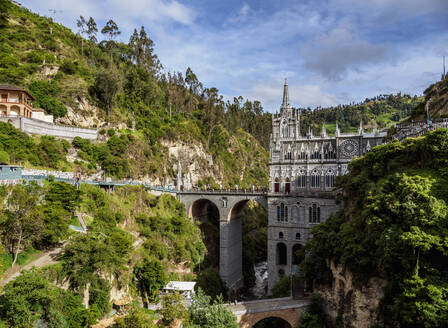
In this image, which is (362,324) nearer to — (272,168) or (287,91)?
(272,168)

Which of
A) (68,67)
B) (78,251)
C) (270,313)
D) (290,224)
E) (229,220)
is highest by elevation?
(68,67)

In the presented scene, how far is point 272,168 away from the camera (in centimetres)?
5244

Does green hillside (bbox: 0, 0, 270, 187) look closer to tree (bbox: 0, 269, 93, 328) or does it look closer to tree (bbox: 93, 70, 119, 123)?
tree (bbox: 93, 70, 119, 123)

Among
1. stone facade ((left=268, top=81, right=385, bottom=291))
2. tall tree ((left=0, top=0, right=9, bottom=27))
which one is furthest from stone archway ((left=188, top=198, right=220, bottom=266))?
tall tree ((left=0, top=0, right=9, bottom=27))

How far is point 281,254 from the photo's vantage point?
169ft

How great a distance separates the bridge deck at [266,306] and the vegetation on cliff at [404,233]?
4.00 m

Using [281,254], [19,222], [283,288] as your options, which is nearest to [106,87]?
[19,222]

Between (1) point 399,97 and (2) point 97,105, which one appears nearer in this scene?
(2) point 97,105

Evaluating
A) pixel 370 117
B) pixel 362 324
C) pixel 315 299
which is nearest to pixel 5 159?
pixel 315 299

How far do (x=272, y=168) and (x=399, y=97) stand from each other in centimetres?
16862

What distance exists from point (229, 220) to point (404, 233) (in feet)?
116

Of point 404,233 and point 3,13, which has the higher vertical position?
point 3,13

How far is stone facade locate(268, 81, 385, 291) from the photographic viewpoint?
47.4 m

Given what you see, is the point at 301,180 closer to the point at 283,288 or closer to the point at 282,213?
the point at 282,213
